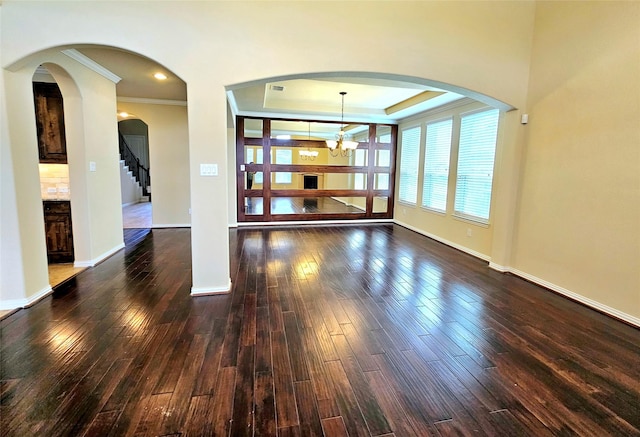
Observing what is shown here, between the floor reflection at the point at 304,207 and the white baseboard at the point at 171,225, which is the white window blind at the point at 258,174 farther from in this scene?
the white baseboard at the point at 171,225

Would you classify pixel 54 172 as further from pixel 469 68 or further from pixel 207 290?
pixel 469 68

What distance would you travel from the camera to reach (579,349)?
8.04 ft

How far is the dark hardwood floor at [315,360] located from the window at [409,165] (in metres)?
3.64

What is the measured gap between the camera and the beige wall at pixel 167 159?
6.32 m

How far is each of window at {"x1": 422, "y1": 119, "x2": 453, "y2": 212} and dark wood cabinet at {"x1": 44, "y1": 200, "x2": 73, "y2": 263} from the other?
19.6 ft

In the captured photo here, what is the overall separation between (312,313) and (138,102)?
18.6 feet

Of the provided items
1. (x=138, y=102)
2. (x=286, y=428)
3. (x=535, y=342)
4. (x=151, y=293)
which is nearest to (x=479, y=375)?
(x=535, y=342)

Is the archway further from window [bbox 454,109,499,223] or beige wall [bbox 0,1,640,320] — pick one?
window [bbox 454,109,499,223]

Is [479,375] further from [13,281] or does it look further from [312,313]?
[13,281]

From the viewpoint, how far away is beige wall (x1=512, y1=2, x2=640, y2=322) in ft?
9.56

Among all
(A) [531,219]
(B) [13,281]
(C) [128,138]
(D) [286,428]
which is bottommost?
(D) [286,428]

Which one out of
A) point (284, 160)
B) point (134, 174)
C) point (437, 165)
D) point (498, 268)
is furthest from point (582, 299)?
point (134, 174)

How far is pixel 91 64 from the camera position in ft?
12.9

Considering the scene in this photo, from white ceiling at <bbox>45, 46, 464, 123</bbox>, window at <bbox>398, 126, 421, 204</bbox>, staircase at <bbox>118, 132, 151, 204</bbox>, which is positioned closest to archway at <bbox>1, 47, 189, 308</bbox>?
white ceiling at <bbox>45, 46, 464, 123</bbox>
